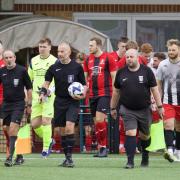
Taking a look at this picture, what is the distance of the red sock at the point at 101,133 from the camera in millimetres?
17609

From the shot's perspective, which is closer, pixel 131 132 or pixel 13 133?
pixel 131 132

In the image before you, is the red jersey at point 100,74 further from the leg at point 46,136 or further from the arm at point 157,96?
the arm at point 157,96

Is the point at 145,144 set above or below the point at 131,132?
below

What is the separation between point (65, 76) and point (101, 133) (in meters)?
2.63

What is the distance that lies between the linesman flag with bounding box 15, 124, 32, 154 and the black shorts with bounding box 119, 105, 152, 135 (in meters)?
1.99

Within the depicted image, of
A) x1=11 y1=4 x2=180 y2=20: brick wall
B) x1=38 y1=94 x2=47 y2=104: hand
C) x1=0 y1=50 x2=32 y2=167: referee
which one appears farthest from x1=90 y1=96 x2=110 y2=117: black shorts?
x1=11 y1=4 x2=180 y2=20: brick wall

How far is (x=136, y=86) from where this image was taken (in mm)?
14867

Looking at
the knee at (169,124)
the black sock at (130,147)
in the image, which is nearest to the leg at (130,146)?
the black sock at (130,147)

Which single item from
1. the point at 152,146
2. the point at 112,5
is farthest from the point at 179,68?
the point at 112,5

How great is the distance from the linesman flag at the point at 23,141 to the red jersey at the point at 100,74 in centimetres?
175

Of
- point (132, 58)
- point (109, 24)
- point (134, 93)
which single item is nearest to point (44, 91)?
point (134, 93)

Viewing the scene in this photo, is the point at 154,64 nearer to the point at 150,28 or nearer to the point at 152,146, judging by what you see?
the point at 152,146

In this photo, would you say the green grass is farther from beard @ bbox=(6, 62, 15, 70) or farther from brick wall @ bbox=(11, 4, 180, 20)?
brick wall @ bbox=(11, 4, 180, 20)

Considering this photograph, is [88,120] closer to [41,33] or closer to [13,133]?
[41,33]
